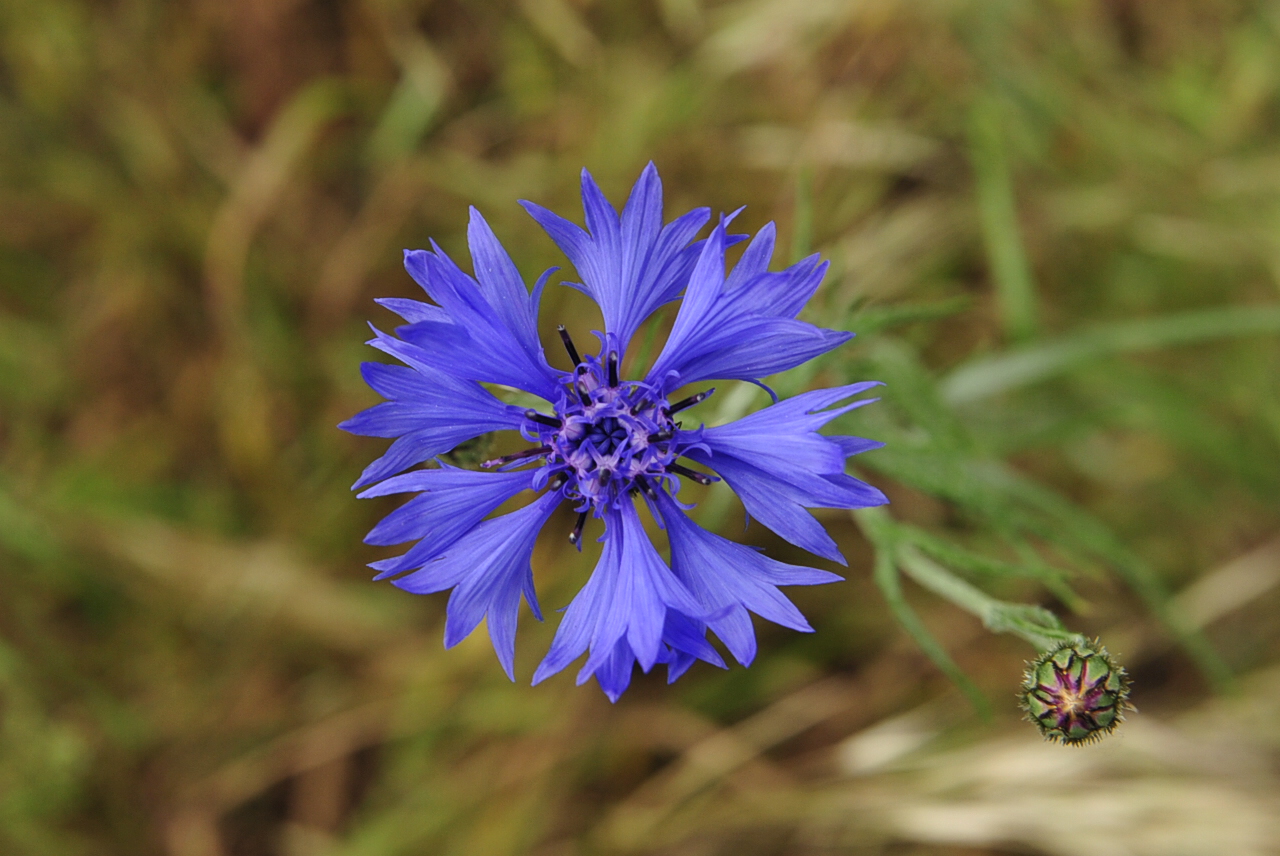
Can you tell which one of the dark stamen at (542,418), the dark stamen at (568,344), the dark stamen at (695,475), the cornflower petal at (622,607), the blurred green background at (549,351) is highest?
the blurred green background at (549,351)

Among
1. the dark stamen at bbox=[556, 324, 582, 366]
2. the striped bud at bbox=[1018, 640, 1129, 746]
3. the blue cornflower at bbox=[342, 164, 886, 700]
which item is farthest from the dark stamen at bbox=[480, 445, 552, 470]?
the striped bud at bbox=[1018, 640, 1129, 746]

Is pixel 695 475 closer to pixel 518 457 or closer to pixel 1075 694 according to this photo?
pixel 518 457

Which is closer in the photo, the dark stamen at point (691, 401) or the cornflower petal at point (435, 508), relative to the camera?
the cornflower petal at point (435, 508)

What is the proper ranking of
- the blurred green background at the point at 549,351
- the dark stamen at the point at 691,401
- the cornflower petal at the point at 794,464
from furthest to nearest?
the blurred green background at the point at 549,351, the dark stamen at the point at 691,401, the cornflower petal at the point at 794,464

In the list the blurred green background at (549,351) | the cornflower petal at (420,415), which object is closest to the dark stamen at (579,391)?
the cornflower petal at (420,415)

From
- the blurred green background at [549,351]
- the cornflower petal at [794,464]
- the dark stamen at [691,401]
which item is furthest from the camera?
the blurred green background at [549,351]

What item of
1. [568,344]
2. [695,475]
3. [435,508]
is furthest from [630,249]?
[435,508]

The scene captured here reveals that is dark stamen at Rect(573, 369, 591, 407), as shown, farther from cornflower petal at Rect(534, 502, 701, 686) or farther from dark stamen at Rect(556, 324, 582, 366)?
cornflower petal at Rect(534, 502, 701, 686)

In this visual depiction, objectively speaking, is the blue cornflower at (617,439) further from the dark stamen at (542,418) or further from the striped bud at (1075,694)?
the striped bud at (1075,694)
